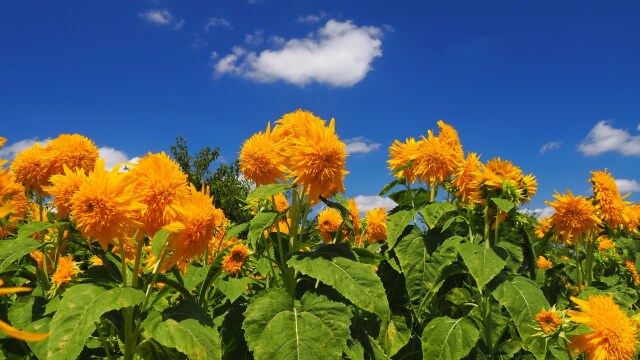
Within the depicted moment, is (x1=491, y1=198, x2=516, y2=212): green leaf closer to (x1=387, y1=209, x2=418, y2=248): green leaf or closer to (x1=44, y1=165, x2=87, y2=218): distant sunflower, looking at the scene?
(x1=387, y1=209, x2=418, y2=248): green leaf

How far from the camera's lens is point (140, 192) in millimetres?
2166

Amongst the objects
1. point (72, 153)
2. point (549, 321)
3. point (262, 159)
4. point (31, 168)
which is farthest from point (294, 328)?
point (31, 168)

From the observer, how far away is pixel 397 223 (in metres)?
3.67

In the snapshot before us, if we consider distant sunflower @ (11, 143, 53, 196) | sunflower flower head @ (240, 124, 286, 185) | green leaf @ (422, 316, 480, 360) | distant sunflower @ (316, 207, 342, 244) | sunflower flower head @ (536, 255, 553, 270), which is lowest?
green leaf @ (422, 316, 480, 360)

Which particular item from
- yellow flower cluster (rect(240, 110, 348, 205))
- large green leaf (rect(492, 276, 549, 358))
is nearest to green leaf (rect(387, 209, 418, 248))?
large green leaf (rect(492, 276, 549, 358))

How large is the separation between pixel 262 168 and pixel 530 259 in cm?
215

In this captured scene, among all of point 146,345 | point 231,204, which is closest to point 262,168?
point 146,345

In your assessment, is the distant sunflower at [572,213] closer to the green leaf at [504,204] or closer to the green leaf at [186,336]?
the green leaf at [504,204]

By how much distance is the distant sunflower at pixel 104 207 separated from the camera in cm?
205

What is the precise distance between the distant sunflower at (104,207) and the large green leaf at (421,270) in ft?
6.41

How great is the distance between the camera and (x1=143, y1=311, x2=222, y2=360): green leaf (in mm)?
2148

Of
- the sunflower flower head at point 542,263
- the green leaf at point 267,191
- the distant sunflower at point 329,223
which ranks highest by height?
the sunflower flower head at point 542,263

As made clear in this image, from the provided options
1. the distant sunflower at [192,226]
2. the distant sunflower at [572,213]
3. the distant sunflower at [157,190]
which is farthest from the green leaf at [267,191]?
the distant sunflower at [572,213]

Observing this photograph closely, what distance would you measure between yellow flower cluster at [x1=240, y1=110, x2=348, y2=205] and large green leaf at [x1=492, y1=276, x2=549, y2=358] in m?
1.26
